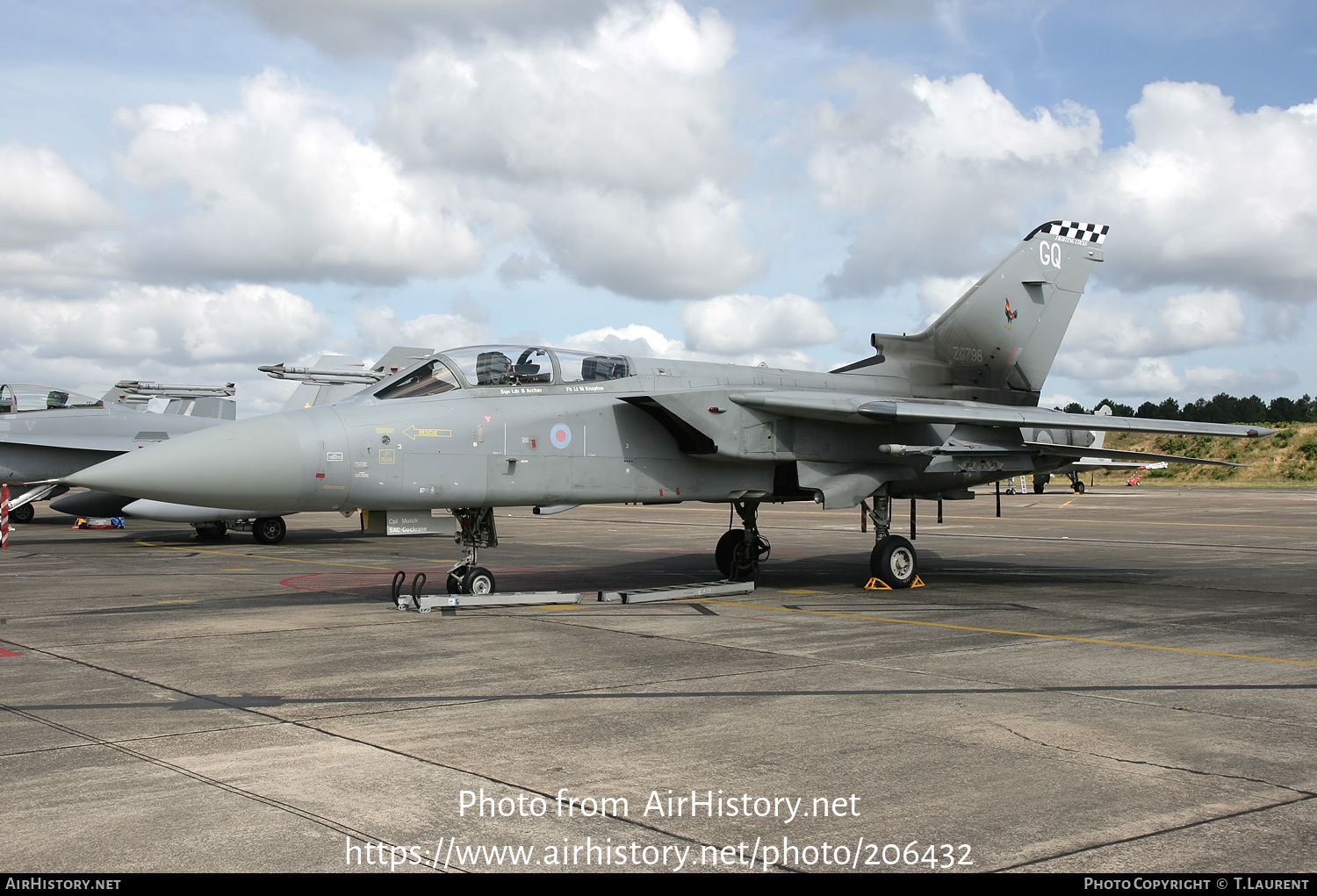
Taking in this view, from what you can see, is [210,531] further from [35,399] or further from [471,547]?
[471,547]

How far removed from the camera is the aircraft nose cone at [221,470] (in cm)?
896

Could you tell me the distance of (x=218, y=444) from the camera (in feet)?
30.7

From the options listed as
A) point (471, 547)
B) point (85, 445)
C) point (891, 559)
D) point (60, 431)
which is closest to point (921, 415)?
point (891, 559)

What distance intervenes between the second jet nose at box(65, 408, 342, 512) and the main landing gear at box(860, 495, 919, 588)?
6.88 meters

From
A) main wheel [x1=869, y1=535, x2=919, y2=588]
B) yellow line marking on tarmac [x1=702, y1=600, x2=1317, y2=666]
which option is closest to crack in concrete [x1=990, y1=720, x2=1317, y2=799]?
yellow line marking on tarmac [x1=702, y1=600, x2=1317, y2=666]

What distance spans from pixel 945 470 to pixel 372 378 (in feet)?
60.8

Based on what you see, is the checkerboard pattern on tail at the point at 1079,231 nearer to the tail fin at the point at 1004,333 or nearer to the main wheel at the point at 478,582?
the tail fin at the point at 1004,333

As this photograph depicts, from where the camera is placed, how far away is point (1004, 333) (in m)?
15.2

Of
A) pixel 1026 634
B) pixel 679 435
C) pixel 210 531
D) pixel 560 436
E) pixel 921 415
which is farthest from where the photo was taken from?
pixel 210 531

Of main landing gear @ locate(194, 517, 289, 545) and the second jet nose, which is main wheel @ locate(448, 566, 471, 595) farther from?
main landing gear @ locate(194, 517, 289, 545)

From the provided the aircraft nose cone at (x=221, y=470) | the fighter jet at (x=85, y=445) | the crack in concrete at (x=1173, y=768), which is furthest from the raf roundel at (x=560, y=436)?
the fighter jet at (x=85, y=445)

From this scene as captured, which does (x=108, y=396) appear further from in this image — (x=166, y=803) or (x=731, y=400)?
(x=166, y=803)

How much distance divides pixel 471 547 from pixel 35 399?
17.5 m
